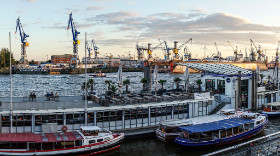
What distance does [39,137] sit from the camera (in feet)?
73.5

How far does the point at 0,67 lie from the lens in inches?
7692

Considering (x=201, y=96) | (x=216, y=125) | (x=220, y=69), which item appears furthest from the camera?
(x=220, y=69)

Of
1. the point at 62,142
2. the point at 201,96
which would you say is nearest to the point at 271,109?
the point at 201,96

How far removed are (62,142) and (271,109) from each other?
28860mm

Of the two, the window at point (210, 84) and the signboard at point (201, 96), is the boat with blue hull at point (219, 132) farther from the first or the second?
the window at point (210, 84)

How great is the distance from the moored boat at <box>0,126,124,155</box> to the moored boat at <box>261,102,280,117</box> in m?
23.1

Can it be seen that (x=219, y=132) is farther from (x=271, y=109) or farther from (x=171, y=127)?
(x=271, y=109)

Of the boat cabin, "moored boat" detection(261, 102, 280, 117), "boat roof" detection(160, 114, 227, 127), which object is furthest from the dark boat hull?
the boat cabin

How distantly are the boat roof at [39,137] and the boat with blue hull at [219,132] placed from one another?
944 cm

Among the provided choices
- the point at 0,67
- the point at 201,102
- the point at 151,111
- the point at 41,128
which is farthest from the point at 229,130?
the point at 0,67

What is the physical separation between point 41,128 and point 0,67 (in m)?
191

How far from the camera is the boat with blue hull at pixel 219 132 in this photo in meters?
26.1

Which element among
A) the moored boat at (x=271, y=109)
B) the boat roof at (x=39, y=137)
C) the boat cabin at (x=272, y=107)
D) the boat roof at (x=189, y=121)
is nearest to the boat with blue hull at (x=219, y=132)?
the boat roof at (x=189, y=121)

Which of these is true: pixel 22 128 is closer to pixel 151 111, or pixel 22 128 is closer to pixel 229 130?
pixel 151 111
